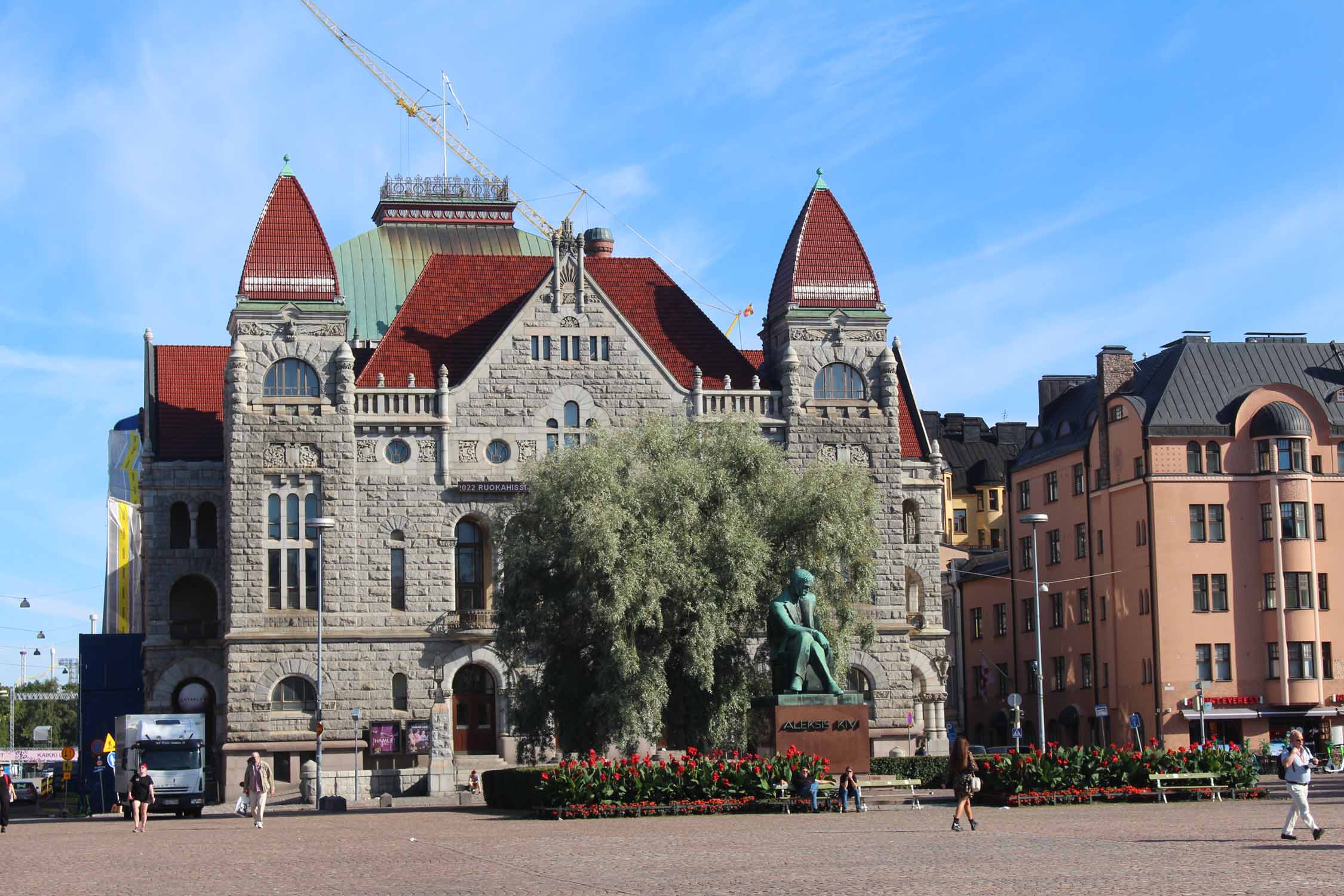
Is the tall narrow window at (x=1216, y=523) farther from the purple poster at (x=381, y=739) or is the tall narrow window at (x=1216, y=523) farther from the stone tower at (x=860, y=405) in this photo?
the purple poster at (x=381, y=739)

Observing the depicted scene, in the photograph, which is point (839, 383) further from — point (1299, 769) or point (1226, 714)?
point (1299, 769)

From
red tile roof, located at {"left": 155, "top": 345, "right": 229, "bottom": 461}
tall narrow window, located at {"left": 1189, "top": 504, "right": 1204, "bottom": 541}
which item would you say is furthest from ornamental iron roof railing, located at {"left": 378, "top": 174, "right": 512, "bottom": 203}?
tall narrow window, located at {"left": 1189, "top": 504, "right": 1204, "bottom": 541}

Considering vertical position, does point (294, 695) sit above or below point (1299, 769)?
above

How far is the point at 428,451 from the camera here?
66500 mm

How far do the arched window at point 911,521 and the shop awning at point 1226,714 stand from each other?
13.5m

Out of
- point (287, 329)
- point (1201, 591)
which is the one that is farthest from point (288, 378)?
point (1201, 591)

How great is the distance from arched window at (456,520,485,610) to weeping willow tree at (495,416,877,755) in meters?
13.8

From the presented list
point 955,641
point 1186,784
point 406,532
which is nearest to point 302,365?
point 406,532

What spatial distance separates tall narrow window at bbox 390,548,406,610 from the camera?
217 ft

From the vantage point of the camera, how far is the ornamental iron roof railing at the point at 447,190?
84000mm

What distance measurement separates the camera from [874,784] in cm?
4597

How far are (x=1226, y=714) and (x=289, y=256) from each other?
→ 40230 mm

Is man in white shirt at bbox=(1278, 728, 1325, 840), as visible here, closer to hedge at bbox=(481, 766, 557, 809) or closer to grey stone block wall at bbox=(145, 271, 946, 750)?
A: hedge at bbox=(481, 766, 557, 809)

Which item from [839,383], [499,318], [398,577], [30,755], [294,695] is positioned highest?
[499,318]
